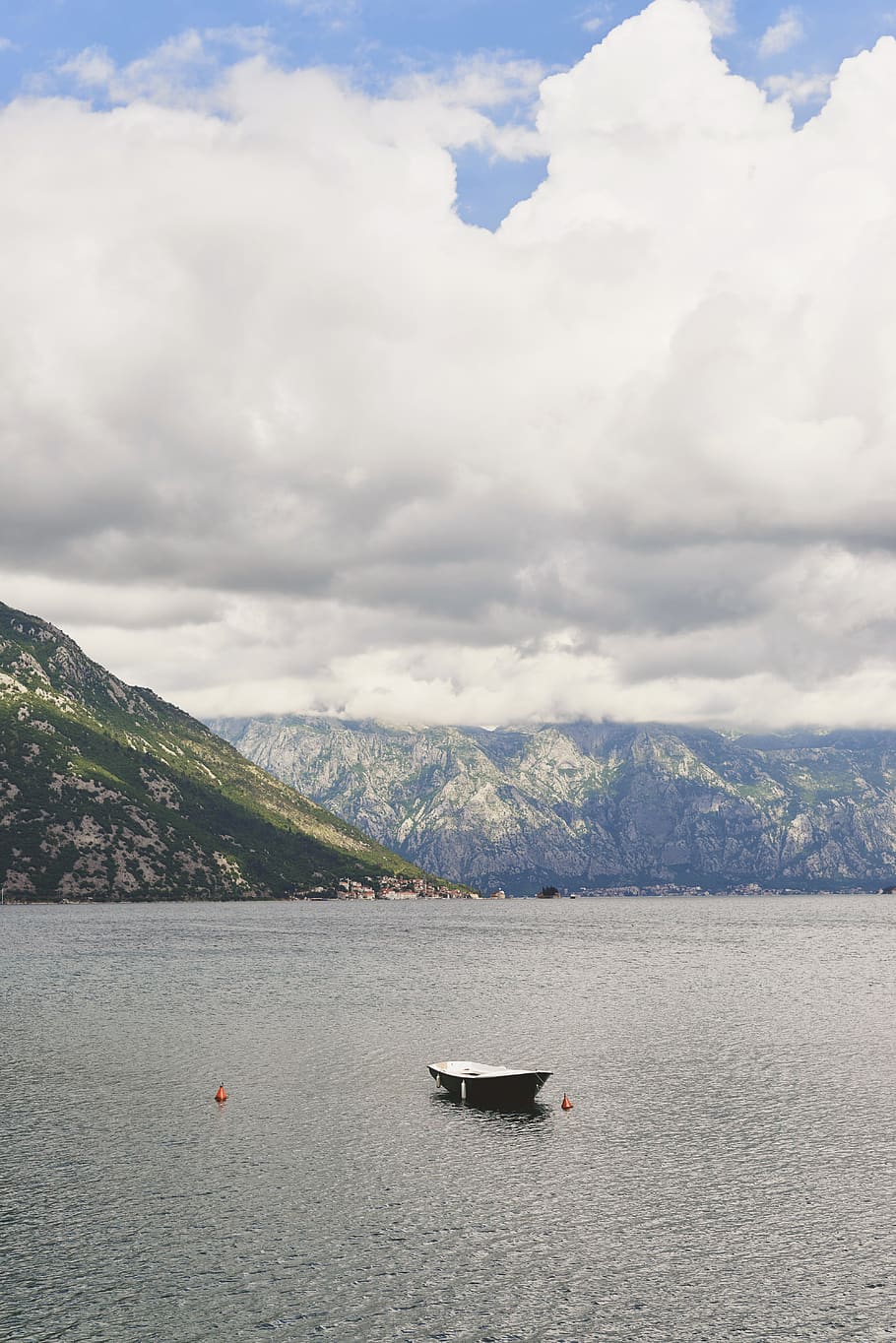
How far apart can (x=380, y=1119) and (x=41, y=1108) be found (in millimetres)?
30399

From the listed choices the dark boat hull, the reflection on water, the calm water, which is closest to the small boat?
the dark boat hull

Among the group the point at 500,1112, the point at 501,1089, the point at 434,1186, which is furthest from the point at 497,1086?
the point at 434,1186

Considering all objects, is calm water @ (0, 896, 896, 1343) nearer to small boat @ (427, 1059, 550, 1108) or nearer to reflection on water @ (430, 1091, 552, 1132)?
reflection on water @ (430, 1091, 552, 1132)

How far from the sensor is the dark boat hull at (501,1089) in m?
98.8

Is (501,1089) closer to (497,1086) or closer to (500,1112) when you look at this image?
(497,1086)

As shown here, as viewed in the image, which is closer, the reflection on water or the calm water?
the calm water

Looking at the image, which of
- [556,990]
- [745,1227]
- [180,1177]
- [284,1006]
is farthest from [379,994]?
[745,1227]

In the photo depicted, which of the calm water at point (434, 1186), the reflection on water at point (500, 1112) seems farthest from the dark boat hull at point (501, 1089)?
the calm water at point (434, 1186)

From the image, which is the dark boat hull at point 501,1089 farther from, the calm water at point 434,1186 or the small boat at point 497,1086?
the calm water at point 434,1186

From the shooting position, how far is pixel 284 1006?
15788 centimetres

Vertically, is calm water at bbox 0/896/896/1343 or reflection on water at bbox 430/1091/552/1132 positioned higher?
calm water at bbox 0/896/896/1343

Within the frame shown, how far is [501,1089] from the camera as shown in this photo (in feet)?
325

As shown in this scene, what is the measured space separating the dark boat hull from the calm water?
2.20 metres

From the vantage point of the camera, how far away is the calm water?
Result: 169 feet
